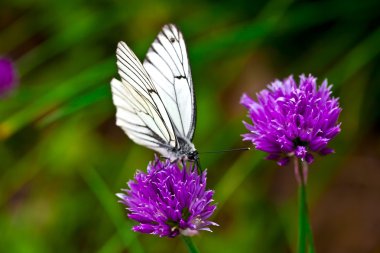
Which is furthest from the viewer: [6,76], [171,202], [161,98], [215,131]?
[215,131]

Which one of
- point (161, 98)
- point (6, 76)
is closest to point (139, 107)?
point (161, 98)

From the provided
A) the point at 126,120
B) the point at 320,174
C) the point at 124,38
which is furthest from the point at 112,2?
the point at 126,120

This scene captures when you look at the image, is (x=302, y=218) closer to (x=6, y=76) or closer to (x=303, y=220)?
(x=303, y=220)

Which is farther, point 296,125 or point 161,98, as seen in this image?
point 161,98

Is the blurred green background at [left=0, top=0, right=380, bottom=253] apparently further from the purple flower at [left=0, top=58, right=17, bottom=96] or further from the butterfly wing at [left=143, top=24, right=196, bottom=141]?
the butterfly wing at [left=143, top=24, right=196, bottom=141]

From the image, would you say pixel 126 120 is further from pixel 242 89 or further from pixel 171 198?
pixel 242 89

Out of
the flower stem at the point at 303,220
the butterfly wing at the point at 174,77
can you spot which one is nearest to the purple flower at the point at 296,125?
the flower stem at the point at 303,220
